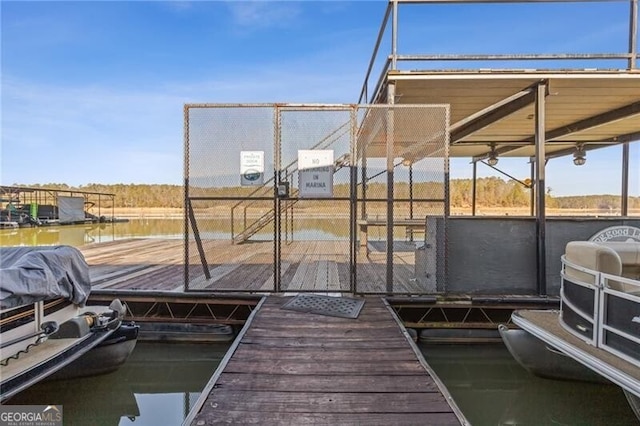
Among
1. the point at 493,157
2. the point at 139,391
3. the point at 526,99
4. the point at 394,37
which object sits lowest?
the point at 139,391

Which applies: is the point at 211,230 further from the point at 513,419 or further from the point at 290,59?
the point at 290,59

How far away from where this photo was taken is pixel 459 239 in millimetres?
4562

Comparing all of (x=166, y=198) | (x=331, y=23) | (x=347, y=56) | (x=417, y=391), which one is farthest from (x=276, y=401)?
(x=166, y=198)

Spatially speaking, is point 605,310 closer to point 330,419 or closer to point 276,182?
point 330,419

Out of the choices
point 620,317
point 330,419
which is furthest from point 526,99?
point 330,419

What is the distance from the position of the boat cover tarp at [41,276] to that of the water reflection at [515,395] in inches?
164

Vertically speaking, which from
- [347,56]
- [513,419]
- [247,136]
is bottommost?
[513,419]

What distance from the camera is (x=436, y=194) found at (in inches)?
179

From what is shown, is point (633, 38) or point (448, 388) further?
point (633, 38)

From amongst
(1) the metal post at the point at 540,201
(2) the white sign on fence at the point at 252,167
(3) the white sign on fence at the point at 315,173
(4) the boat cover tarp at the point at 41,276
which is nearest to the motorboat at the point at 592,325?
(1) the metal post at the point at 540,201

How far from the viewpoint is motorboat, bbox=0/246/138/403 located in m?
2.84

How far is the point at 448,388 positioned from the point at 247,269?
11.6ft

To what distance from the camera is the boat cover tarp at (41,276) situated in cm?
286

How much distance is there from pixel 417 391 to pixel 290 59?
1474 centimetres
